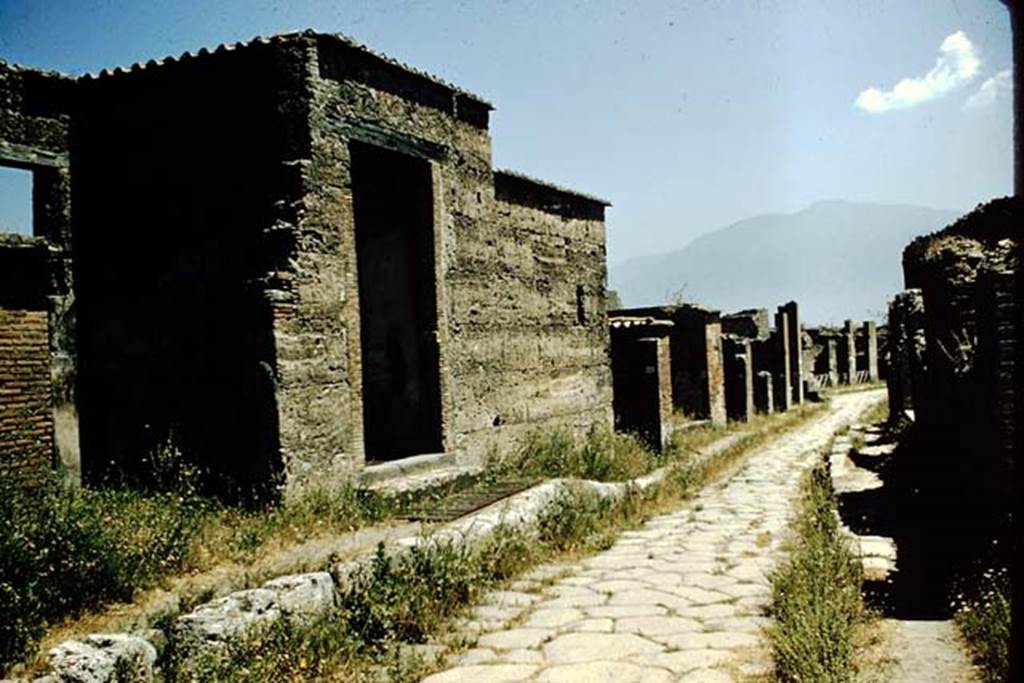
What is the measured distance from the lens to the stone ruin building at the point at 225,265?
734 centimetres

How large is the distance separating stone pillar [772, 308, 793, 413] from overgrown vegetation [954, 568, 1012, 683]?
17467 mm

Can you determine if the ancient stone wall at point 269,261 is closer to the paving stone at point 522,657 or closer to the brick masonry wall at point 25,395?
the brick masonry wall at point 25,395

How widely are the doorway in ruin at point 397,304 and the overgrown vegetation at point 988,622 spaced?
5.95 meters

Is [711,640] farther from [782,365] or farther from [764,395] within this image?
[782,365]

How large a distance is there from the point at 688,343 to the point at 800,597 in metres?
12.4

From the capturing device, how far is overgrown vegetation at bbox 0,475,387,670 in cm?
415

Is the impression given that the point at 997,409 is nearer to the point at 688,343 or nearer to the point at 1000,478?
the point at 1000,478

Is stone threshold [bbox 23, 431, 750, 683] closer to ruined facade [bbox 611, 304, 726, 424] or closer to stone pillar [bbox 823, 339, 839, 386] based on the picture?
ruined facade [bbox 611, 304, 726, 424]

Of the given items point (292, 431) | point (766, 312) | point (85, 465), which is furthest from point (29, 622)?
point (766, 312)

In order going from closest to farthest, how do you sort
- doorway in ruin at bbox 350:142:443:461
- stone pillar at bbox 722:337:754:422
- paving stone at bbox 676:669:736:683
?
paving stone at bbox 676:669:736:683, doorway in ruin at bbox 350:142:443:461, stone pillar at bbox 722:337:754:422

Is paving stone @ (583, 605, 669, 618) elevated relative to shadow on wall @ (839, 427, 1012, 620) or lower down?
lower down

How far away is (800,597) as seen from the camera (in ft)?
15.2

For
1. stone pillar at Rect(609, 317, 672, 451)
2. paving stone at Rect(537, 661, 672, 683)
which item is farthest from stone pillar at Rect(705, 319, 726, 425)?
paving stone at Rect(537, 661, 672, 683)

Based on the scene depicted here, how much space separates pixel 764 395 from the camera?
2045cm
